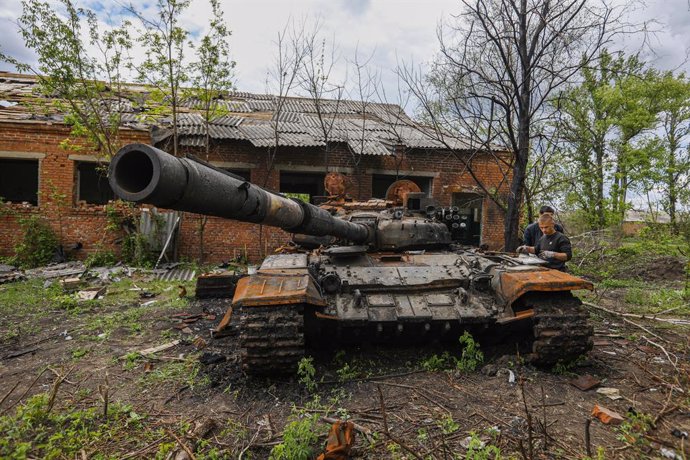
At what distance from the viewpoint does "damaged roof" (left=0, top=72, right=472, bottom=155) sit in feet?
38.6

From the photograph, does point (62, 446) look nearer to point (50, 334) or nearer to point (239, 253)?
point (50, 334)

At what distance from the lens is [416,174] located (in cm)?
1362

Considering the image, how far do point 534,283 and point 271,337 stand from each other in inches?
106

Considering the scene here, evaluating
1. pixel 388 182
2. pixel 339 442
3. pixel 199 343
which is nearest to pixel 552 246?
pixel 339 442

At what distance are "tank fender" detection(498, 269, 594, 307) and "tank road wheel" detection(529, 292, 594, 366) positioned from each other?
0.16 m

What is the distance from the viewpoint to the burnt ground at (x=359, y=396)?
2.98 m

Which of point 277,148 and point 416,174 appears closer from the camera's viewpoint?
point 277,148

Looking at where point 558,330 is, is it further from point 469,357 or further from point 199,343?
point 199,343

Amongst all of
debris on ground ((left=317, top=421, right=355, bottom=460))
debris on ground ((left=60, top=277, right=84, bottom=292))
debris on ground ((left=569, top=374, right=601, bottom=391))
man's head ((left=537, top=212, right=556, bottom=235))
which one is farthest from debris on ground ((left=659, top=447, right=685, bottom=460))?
debris on ground ((left=60, top=277, right=84, bottom=292))

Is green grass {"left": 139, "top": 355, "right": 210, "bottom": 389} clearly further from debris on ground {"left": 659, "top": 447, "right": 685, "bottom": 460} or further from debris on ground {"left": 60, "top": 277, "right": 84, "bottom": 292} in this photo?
debris on ground {"left": 60, "top": 277, "right": 84, "bottom": 292}

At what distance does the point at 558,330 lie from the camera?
157 inches

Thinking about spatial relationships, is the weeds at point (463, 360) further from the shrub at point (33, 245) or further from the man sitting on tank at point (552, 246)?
the shrub at point (33, 245)

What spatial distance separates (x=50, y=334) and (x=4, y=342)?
0.52 m

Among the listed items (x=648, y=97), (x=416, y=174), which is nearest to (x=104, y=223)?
(x=416, y=174)
